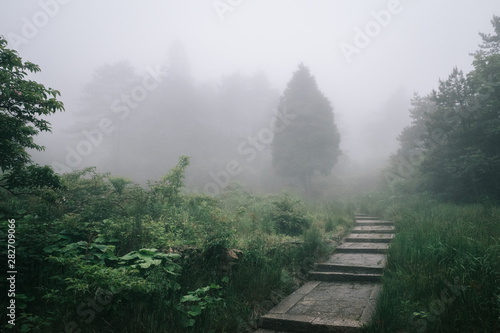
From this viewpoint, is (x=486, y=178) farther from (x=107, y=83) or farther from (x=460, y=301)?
(x=107, y=83)

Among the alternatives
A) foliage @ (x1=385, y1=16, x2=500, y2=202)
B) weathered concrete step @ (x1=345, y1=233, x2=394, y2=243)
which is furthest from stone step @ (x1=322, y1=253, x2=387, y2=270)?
foliage @ (x1=385, y1=16, x2=500, y2=202)

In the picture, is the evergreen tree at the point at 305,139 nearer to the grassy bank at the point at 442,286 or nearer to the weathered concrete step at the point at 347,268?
the weathered concrete step at the point at 347,268

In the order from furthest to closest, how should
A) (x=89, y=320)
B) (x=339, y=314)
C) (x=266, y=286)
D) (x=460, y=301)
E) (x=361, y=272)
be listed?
(x=361, y=272) → (x=266, y=286) → (x=339, y=314) → (x=460, y=301) → (x=89, y=320)

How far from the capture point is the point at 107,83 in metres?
31.0

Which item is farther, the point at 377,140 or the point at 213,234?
the point at 377,140

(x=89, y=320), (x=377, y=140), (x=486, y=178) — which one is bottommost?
(x=89, y=320)

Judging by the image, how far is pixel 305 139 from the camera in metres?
22.2

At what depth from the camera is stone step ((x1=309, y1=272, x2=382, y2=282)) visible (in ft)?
14.9

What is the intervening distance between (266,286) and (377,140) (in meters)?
44.6

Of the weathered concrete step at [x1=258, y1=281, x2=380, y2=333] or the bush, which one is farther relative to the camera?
the bush

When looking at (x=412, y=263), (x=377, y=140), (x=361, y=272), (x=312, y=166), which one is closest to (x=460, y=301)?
(x=412, y=263)

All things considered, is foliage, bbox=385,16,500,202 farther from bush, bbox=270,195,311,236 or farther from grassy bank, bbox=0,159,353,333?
grassy bank, bbox=0,159,353,333

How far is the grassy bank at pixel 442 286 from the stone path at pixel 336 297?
0.34m

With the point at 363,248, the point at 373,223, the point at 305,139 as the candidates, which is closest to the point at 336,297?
the point at 363,248
